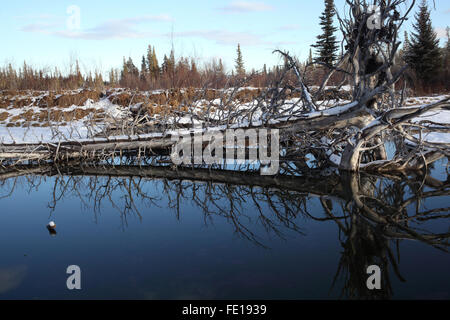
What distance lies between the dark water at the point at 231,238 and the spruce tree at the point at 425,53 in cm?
2568

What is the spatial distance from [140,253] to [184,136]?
5.12 metres

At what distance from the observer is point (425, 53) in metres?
28.7

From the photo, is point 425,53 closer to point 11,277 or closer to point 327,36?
point 327,36

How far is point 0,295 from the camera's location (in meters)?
3.12

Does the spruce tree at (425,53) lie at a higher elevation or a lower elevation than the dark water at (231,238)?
higher

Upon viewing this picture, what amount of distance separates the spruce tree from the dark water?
25.7 metres

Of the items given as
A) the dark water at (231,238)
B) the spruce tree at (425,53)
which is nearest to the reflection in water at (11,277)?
the dark water at (231,238)

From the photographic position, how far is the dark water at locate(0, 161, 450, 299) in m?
3.13

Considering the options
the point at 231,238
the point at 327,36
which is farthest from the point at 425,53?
the point at 231,238

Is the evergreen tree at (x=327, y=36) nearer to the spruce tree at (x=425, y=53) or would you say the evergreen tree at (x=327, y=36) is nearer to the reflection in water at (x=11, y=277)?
the spruce tree at (x=425, y=53)

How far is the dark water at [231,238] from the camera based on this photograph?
123 inches

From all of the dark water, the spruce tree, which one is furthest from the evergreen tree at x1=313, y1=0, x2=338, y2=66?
the dark water

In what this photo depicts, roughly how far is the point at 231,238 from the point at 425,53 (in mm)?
30757
